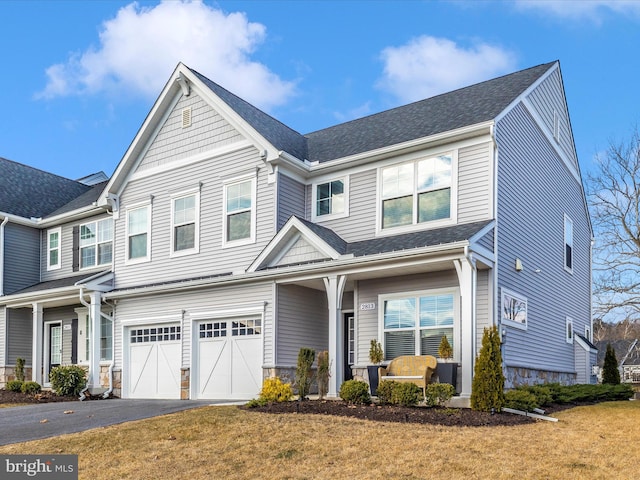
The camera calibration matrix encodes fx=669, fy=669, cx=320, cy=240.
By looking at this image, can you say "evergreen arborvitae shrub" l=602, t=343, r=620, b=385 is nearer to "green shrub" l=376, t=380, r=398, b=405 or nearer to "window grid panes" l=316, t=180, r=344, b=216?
"window grid panes" l=316, t=180, r=344, b=216

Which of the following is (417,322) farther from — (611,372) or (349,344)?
(611,372)

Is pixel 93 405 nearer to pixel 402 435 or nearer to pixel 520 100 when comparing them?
pixel 402 435

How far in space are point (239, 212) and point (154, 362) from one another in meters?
4.86

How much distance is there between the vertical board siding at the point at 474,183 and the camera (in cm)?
1402

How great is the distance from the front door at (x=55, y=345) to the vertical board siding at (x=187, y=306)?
4.39m

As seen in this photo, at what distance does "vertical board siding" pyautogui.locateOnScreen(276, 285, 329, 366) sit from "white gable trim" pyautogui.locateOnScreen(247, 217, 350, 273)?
727mm

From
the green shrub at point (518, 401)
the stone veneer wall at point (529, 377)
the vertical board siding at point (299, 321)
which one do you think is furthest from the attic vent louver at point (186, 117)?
the green shrub at point (518, 401)

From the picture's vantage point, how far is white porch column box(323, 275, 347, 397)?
13961 millimetres

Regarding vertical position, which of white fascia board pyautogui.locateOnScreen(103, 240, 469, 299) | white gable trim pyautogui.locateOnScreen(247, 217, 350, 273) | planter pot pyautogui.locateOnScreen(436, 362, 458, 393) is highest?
white gable trim pyautogui.locateOnScreen(247, 217, 350, 273)

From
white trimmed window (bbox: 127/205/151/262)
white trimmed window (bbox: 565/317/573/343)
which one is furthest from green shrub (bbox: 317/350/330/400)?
white trimmed window (bbox: 565/317/573/343)

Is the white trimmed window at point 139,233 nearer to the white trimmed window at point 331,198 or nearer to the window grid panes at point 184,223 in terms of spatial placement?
the window grid panes at point 184,223

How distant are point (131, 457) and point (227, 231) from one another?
346 inches

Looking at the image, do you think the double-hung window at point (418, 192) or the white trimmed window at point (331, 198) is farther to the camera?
the white trimmed window at point (331, 198)

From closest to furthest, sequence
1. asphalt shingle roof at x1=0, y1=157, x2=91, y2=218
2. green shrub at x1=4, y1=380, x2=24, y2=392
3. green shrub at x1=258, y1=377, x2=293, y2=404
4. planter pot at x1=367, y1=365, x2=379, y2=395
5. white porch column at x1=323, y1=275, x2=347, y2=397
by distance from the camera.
Answer: green shrub at x1=258, y1=377, x2=293, y2=404, planter pot at x1=367, y1=365, x2=379, y2=395, white porch column at x1=323, y1=275, x2=347, y2=397, green shrub at x1=4, y1=380, x2=24, y2=392, asphalt shingle roof at x1=0, y1=157, x2=91, y2=218
